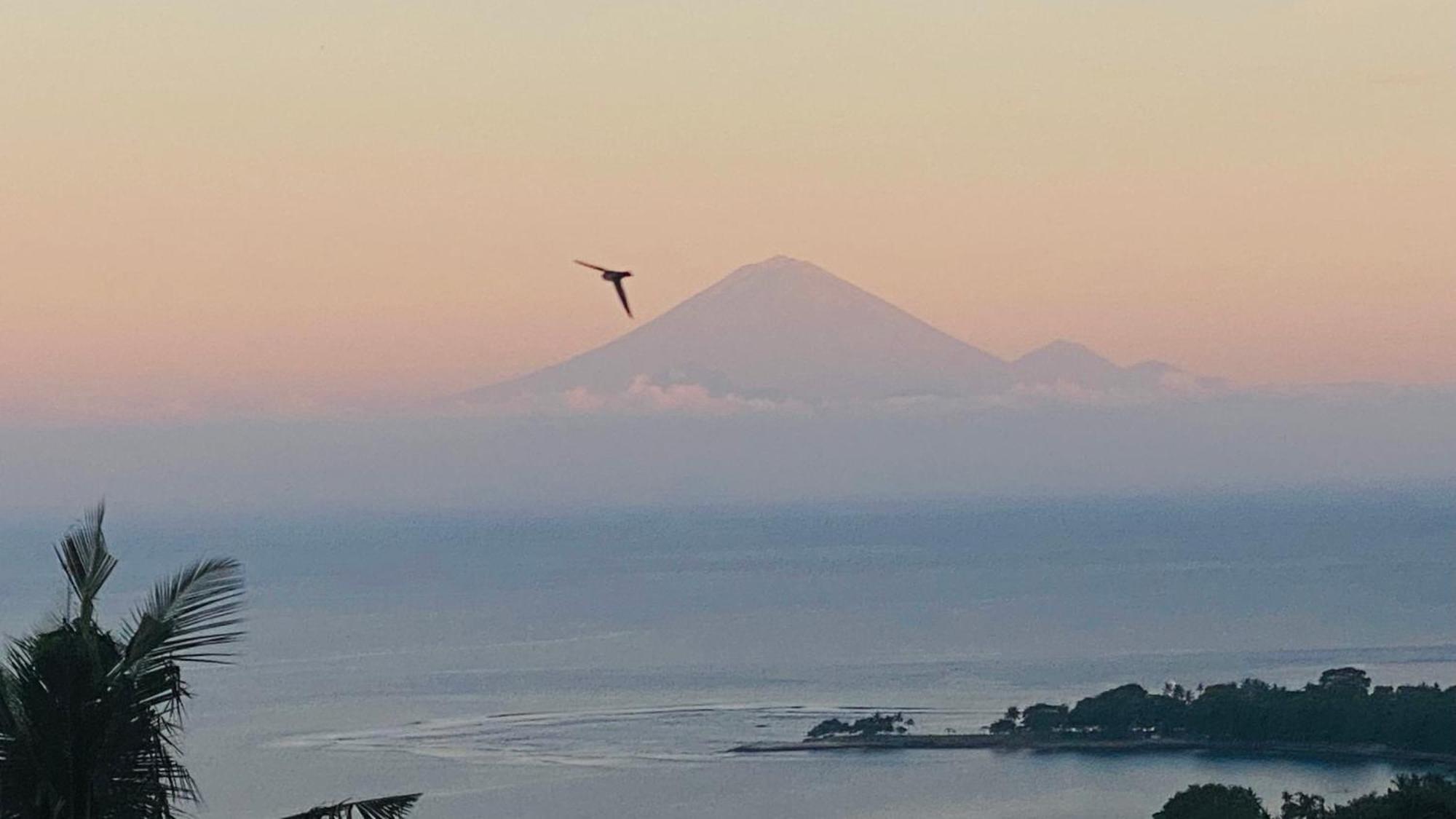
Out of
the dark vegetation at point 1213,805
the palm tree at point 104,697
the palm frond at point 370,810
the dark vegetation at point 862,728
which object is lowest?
the dark vegetation at point 1213,805

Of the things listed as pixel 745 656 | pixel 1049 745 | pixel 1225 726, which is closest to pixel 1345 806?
pixel 1225 726

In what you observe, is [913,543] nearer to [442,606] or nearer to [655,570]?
[655,570]

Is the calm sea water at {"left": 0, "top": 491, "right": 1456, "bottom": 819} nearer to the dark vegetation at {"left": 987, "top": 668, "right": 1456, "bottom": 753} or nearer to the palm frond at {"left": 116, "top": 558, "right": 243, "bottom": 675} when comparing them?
the palm frond at {"left": 116, "top": 558, "right": 243, "bottom": 675}

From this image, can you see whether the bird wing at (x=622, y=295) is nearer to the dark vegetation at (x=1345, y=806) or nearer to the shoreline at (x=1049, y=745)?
the dark vegetation at (x=1345, y=806)

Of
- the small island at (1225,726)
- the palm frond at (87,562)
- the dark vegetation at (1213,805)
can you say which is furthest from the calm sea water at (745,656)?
the dark vegetation at (1213,805)

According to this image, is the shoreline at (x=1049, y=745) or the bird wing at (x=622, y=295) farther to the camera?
the shoreline at (x=1049, y=745)

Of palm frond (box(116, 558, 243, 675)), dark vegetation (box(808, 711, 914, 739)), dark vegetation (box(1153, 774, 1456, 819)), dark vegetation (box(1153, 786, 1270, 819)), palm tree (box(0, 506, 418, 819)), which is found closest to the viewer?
palm tree (box(0, 506, 418, 819))

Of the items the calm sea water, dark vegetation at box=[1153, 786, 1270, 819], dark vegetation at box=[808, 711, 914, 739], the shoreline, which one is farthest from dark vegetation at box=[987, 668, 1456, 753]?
dark vegetation at box=[1153, 786, 1270, 819]

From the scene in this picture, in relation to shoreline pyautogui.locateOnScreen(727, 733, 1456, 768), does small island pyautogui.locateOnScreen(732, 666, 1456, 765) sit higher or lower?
higher
